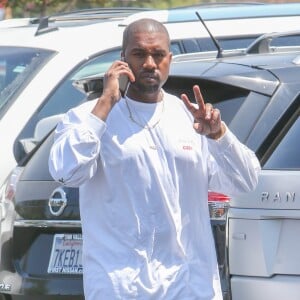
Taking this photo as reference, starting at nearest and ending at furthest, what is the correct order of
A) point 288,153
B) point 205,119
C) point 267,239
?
point 205,119 → point 267,239 → point 288,153

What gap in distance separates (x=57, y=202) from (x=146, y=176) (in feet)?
5.45

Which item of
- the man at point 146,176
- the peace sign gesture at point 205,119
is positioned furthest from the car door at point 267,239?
the peace sign gesture at point 205,119

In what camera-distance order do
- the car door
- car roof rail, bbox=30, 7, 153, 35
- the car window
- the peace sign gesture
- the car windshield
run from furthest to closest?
car roof rail, bbox=30, 7, 153, 35
the car windshield
the car window
the car door
the peace sign gesture

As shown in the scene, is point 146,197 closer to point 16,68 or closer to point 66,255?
point 66,255

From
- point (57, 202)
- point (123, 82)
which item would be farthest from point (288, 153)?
point (57, 202)

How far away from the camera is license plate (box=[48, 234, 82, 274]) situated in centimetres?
556

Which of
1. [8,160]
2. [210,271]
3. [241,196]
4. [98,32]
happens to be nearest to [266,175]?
[241,196]

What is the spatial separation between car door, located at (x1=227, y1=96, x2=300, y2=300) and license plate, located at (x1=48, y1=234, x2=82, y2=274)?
43.5 inches

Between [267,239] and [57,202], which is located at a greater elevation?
[57,202]

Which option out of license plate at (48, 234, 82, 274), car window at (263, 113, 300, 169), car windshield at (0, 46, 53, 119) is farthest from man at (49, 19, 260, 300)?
car windshield at (0, 46, 53, 119)

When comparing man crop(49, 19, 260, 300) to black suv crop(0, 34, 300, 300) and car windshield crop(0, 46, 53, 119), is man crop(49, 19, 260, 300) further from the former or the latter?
car windshield crop(0, 46, 53, 119)

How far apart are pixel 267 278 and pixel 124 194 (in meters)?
0.88

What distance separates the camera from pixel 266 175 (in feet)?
15.3

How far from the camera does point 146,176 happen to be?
404 centimetres
